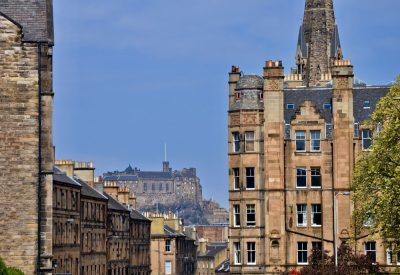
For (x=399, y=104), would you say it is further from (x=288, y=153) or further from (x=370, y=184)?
(x=288, y=153)

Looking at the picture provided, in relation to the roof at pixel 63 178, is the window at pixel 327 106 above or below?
above

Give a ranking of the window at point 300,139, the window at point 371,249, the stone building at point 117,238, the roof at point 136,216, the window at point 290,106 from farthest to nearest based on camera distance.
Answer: the roof at point 136,216 < the stone building at point 117,238 < the window at point 290,106 < the window at point 300,139 < the window at point 371,249

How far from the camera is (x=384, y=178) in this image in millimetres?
74812

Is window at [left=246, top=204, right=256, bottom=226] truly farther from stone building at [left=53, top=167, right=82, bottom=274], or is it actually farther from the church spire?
the church spire

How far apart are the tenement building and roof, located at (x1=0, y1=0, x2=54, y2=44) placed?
48042 mm

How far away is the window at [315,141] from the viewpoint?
107500 mm

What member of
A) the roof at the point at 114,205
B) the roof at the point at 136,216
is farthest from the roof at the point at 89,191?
the roof at the point at 136,216

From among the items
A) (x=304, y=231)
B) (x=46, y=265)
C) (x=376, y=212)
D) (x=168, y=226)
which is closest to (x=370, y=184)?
(x=376, y=212)

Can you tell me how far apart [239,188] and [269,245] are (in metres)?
5.01

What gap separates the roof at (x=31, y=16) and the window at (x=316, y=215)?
48.9 meters

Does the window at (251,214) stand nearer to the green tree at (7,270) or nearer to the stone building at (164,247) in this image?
the green tree at (7,270)

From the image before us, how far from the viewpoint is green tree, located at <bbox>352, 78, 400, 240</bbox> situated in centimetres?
7219

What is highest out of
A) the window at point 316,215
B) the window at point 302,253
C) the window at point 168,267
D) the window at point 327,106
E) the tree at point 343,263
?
the window at point 327,106

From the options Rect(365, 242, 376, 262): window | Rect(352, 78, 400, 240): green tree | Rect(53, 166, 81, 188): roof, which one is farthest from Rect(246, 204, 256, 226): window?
Rect(352, 78, 400, 240): green tree
